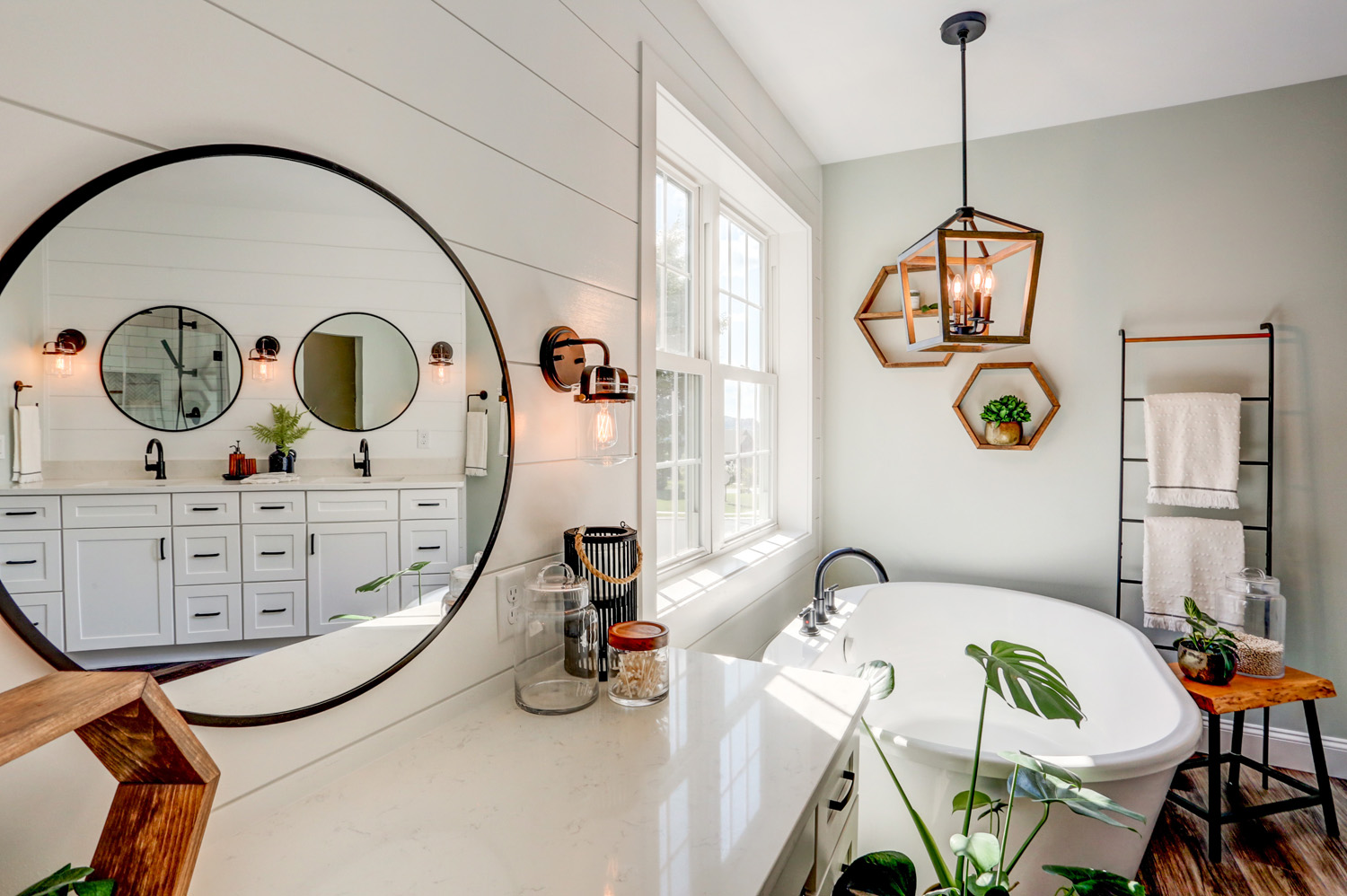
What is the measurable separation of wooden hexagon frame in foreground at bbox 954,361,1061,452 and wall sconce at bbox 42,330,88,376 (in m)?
2.95

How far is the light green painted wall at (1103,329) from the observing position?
2482 mm

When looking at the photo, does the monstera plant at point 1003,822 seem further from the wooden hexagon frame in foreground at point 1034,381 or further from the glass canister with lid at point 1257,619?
the wooden hexagon frame in foreground at point 1034,381

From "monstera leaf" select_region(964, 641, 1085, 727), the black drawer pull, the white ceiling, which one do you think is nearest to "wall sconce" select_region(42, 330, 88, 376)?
the black drawer pull

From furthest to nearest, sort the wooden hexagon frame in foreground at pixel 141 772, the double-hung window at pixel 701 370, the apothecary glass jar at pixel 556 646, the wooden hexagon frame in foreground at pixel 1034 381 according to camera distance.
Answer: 1. the wooden hexagon frame in foreground at pixel 1034 381
2. the double-hung window at pixel 701 370
3. the apothecary glass jar at pixel 556 646
4. the wooden hexagon frame in foreground at pixel 141 772

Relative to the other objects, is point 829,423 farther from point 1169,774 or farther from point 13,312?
point 13,312

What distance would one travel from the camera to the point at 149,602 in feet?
2.32

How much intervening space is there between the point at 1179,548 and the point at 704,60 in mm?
2419

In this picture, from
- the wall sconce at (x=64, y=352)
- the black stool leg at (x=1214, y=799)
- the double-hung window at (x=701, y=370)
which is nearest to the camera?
the wall sconce at (x=64, y=352)

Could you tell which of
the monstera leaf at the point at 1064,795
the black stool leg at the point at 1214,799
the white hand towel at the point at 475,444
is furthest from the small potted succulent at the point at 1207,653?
the white hand towel at the point at 475,444

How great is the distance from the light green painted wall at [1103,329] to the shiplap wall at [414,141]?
1.70 m

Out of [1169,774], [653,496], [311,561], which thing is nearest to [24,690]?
[311,561]

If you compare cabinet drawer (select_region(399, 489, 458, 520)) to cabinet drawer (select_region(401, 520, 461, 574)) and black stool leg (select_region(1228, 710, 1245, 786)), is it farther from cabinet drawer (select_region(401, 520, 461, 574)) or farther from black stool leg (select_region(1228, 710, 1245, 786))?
black stool leg (select_region(1228, 710, 1245, 786))

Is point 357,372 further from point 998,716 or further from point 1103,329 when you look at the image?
point 1103,329

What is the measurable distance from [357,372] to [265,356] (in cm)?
12
